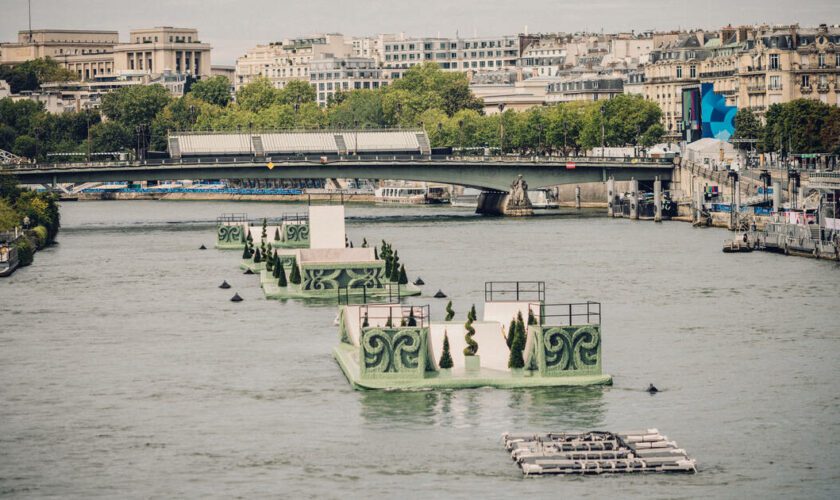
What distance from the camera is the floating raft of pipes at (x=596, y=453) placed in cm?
3991

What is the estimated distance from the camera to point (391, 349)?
1935 inches

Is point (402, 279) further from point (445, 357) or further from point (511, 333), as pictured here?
point (511, 333)

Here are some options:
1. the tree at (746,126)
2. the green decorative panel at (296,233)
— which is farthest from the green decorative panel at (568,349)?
the tree at (746,126)

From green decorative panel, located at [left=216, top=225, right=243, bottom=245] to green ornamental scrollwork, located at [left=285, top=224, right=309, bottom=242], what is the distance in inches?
150

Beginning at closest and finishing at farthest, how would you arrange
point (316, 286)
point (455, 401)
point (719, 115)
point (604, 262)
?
point (455, 401) → point (316, 286) → point (604, 262) → point (719, 115)

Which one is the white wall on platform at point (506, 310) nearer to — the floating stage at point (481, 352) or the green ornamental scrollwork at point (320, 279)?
the floating stage at point (481, 352)

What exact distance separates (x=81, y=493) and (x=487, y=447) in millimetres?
9124

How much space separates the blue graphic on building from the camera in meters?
160

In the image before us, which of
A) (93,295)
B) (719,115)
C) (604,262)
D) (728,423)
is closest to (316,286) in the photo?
(93,295)

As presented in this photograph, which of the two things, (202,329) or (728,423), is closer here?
(728,423)

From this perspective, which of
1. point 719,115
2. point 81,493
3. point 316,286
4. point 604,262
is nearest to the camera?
point 81,493

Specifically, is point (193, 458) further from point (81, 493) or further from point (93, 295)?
point (93, 295)

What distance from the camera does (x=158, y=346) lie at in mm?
61281

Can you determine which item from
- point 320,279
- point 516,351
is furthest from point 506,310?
point 320,279
